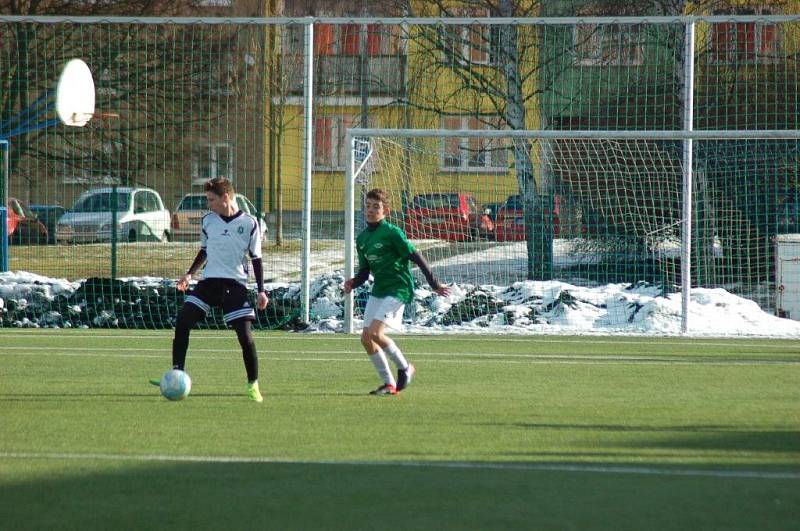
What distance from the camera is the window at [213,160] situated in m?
21.5

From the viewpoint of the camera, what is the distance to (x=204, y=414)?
8.43 m

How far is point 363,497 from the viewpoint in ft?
18.8

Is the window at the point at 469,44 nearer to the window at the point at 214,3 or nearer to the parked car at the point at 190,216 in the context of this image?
the parked car at the point at 190,216

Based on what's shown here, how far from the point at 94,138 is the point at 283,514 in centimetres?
1777

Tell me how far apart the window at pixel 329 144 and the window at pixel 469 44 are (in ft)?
10.4

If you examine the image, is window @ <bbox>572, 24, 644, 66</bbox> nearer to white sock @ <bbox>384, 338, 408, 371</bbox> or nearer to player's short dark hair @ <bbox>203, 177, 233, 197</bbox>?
white sock @ <bbox>384, 338, 408, 371</bbox>

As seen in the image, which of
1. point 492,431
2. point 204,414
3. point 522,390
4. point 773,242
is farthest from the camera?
point 773,242

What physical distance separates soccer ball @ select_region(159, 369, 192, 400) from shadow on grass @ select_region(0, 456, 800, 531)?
2363 mm

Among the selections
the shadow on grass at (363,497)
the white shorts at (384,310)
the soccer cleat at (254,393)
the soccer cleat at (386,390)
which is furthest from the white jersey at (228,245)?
the shadow on grass at (363,497)

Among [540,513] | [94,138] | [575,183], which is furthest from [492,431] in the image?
[94,138]

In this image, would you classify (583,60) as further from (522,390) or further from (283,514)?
(283,514)

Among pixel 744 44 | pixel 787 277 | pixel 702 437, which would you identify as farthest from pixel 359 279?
pixel 744 44

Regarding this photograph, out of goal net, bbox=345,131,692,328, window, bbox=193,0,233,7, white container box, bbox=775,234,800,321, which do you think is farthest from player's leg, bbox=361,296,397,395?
window, bbox=193,0,233,7

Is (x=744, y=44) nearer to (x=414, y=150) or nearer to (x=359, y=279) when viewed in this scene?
(x=414, y=150)
